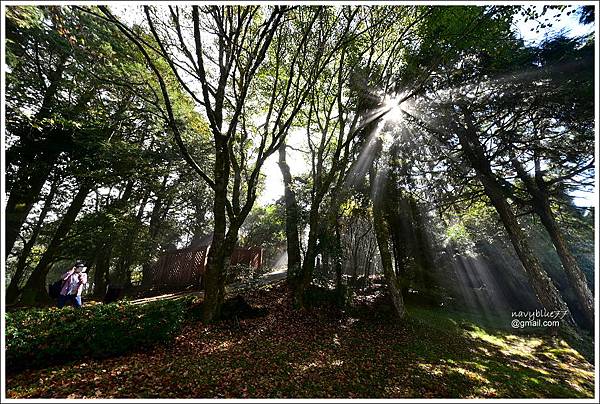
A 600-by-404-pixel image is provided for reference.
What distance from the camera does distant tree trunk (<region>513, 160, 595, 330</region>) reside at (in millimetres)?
9906

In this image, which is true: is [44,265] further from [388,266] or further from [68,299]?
[388,266]

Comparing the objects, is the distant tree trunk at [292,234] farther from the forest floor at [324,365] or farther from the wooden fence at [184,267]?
the wooden fence at [184,267]

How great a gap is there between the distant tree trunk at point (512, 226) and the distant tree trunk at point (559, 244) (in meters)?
0.60

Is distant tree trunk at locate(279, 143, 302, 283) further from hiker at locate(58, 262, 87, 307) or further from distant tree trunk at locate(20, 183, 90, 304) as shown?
distant tree trunk at locate(20, 183, 90, 304)

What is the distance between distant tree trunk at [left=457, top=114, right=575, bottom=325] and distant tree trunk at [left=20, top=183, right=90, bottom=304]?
54.1ft

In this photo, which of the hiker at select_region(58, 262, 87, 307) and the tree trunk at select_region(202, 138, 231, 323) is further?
the hiker at select_region(58, 262, 87, 307)

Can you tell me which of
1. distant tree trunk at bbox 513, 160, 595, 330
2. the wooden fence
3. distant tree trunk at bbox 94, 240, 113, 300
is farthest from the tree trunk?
distant tree trunk at bbox 513, 160, 595, 330

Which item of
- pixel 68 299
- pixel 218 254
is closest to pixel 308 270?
pixel 218 254

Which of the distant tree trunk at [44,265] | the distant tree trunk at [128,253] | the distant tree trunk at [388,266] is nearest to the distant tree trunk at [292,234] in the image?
the distant tree trunk at [388,266]

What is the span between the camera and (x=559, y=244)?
1071 centimetres

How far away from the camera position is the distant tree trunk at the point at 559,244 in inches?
390

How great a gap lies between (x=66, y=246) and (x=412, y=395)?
1352cm

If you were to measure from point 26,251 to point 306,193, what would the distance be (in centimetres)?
1229

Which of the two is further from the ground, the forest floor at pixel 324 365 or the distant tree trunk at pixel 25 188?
the distant tree trunk at pixel 25 188
